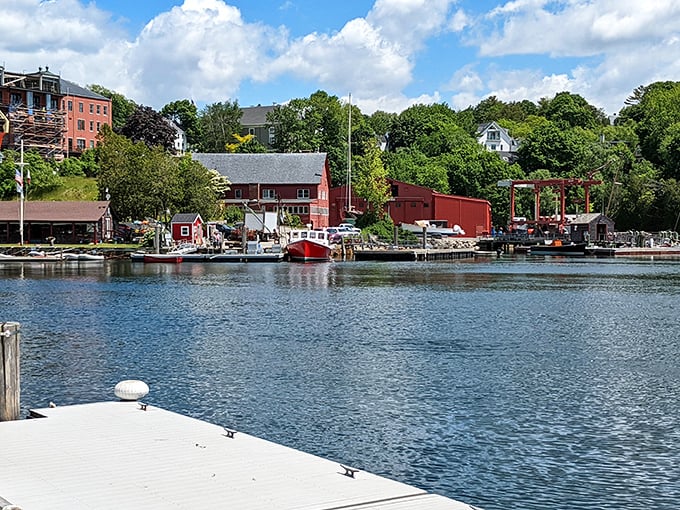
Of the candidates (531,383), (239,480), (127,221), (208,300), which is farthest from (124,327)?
(127,221)

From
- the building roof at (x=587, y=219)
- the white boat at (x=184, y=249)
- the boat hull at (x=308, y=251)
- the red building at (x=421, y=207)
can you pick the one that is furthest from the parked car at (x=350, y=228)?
the building roof at (x=587, y=219)

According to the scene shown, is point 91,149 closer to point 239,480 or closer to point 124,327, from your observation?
point 124,327

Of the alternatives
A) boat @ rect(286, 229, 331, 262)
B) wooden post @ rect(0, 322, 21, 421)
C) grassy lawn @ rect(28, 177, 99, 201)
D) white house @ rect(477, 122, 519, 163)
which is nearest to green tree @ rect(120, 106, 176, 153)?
grassy lawn @ rect(28, 177, 99, 201)

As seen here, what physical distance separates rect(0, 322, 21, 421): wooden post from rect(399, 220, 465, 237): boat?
89.7m

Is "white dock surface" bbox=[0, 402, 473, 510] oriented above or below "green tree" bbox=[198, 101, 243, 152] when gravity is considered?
below

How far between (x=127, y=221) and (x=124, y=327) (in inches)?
2604

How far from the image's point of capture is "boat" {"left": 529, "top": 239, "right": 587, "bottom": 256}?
103125mm

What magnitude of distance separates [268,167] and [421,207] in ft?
60.6

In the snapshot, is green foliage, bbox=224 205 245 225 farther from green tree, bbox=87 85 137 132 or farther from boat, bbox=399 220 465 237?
green tree, bbox=87 85 137 132

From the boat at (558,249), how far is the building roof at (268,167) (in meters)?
25.8

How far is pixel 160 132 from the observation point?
4589 inches

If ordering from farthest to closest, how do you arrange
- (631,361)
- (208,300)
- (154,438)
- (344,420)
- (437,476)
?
1. (208,300)
2. (631,361)
3. (344,420)
4. (437,476)
5. (154,438)

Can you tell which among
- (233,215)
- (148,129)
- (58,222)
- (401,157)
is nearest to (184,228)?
(58,222)

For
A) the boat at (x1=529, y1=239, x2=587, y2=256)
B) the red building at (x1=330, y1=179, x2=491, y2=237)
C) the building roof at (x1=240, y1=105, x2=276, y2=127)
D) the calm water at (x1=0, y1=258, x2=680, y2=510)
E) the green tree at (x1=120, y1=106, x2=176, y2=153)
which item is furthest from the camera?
the building roof at (x1=240, y1=105, x2=276, y2=127)
